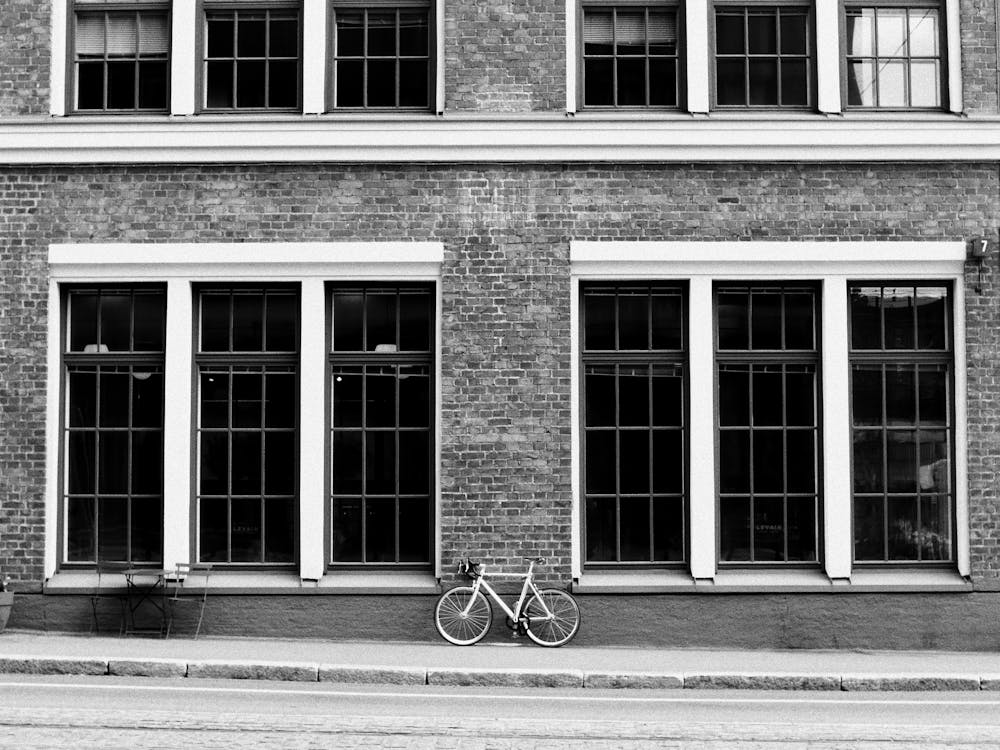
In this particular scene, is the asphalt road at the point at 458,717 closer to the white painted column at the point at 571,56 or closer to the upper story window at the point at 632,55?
the white painted column at the point at 571,56

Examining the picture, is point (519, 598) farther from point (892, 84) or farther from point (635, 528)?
point (892, 84)

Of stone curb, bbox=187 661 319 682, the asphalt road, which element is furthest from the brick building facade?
the asphalt road

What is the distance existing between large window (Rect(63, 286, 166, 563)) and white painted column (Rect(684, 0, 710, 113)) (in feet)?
19.2

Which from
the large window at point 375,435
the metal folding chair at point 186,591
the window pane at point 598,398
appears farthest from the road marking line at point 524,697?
the window pane at point 598,398

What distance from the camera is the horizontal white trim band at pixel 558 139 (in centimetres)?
1456

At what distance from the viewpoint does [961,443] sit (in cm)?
1452

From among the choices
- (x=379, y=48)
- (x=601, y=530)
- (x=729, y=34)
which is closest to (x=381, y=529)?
(x=601, y=530)

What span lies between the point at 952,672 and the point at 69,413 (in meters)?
8.97

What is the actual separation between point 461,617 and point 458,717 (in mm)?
3861

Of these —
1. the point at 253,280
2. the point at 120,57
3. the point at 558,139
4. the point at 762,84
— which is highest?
the point at 120,57

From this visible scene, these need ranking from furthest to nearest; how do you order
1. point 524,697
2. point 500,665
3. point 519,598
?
point 519,598
point 500,665
point 524,697

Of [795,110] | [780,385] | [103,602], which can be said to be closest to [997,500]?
[780,385]

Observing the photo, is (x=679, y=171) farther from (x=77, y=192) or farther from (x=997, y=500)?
(x=77, y=192)

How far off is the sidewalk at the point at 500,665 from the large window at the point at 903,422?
4.71 feet
